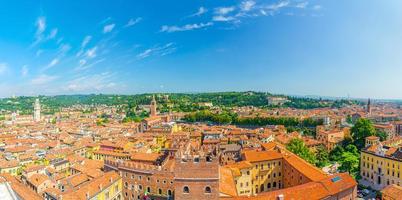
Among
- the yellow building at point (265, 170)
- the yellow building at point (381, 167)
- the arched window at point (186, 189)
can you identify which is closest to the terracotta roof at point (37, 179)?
the yellow building at point (265, 170)

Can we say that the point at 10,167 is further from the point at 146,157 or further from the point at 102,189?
the point at 102,189

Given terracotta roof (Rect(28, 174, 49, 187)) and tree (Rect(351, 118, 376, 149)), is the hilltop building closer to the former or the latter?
terracotta roof (Rect(28, 174, 49, 187))

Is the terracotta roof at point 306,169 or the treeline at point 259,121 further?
the treeline at point 259,121

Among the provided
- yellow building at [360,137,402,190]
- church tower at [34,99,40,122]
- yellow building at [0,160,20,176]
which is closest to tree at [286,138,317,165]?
yellow building at [360,137,402,190]

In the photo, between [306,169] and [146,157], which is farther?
[146,157]

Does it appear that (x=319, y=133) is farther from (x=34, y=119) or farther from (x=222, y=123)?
(x=34, y=119)

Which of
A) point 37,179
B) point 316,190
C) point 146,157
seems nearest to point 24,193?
point 37,179

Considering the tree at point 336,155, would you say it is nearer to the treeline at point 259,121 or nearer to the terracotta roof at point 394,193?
the terracotta roof at point 394,193

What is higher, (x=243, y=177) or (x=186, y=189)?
(x=186, y=189)
